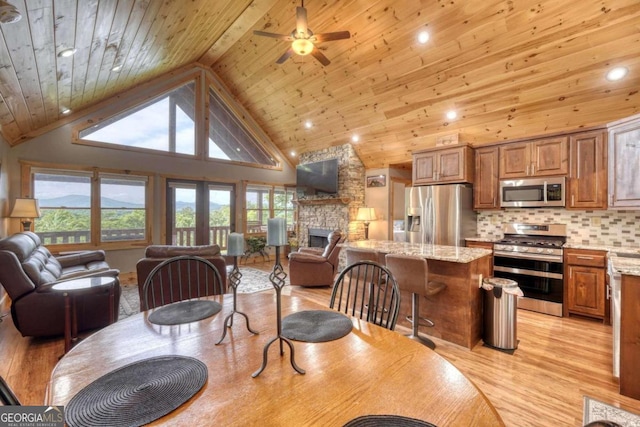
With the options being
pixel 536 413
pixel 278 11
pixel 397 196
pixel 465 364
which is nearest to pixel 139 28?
pixel 278 11

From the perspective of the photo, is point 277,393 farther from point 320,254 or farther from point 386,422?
point 320,254

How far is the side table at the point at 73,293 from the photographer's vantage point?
2510 mm

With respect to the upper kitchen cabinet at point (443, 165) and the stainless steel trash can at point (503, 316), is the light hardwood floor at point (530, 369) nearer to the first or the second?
the stainless steel trash can at point (503, 316)

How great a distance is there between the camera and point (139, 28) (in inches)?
129

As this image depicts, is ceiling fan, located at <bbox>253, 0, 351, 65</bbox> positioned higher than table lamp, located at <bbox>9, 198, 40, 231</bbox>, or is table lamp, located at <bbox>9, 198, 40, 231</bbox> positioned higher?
ceiling fan, located at <bbox>253, 0, 351, 65</bbox>

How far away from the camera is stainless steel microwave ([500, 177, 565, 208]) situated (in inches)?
150

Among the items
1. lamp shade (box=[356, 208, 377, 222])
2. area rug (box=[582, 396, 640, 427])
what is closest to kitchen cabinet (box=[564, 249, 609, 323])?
area rug (box=[582, 396, 640, 427])

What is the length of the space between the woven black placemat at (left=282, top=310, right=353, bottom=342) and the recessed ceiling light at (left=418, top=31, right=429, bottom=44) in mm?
3765

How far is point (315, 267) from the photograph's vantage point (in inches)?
192

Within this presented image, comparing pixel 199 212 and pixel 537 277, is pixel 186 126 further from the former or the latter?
pixel 537 277

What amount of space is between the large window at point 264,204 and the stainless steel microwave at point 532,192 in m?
4.71

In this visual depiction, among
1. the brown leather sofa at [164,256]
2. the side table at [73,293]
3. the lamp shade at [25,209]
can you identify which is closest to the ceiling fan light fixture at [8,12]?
the side table at [73,293]

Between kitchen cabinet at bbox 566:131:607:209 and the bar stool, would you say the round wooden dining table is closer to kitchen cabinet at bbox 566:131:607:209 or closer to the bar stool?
the bar stool

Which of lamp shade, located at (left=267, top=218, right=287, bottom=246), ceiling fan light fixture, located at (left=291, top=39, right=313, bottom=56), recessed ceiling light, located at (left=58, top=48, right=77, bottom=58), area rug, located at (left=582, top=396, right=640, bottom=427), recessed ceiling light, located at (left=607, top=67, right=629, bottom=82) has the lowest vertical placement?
area rug, located at (left=582, top=396, right=640, bottom=427)
